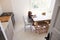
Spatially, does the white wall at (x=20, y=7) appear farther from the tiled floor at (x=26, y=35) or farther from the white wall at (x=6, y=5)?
the tiled floor at (x=26, y=35)

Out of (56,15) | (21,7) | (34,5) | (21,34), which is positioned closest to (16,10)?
(21,7)

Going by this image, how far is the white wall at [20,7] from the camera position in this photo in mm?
3279

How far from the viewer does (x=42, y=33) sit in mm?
2834

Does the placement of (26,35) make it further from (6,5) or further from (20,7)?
(6,5)

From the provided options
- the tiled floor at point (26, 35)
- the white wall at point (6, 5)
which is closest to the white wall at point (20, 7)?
the white wall at point (6, 5)

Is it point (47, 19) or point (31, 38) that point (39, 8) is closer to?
point (47, 19)

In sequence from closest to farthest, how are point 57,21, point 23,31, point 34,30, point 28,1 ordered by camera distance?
point 57,21 < point 34,30 < point 23,31 < point 28,1

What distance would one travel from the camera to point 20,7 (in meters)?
3.36

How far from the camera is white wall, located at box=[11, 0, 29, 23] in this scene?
328cm

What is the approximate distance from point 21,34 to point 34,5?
135 cm

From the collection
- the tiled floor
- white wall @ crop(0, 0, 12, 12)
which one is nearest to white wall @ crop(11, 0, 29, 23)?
white wall @ crop(0, 0, 12, 12)

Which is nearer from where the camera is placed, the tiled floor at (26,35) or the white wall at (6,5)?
the tiled floor at (26,35)

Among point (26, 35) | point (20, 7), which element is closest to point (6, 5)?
point (20, 7)

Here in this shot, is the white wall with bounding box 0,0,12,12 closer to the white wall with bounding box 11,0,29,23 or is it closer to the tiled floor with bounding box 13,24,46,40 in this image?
the white wall with bounding box 11,0,29,23
